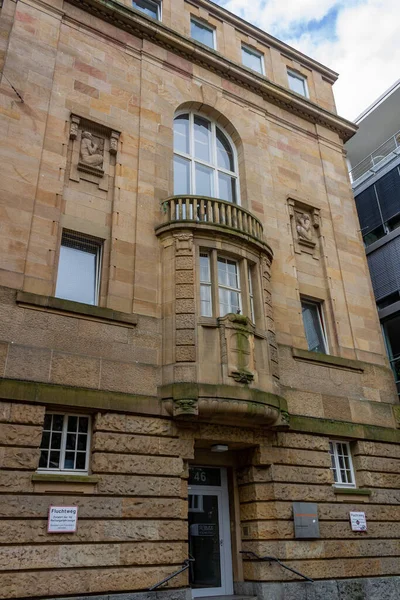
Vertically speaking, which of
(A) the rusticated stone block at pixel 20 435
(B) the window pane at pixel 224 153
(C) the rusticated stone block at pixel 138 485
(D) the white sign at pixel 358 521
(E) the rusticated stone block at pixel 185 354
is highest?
(B) the window pane at pixel 224 153

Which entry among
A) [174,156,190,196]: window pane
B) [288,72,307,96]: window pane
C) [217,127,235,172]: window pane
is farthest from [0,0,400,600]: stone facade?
[288,72,307,96]: window pane

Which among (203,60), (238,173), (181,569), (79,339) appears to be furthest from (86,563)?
(203,60)

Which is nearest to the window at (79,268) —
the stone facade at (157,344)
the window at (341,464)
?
the stone facade at (157,344)

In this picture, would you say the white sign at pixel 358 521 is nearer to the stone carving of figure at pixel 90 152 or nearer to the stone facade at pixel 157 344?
the stone facade at pixel 157 344

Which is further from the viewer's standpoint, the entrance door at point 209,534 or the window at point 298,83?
the window at point 298,83

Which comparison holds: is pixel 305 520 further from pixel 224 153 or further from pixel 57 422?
pixel 224 153

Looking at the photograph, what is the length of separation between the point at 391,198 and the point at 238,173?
786 centimetres

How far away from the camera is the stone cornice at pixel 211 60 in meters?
15.8

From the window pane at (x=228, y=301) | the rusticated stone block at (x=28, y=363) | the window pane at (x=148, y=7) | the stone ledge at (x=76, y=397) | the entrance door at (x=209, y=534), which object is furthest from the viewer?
the window pane at (x=148, y=7)

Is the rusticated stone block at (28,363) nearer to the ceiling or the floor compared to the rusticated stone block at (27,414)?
nearer to the ceiling

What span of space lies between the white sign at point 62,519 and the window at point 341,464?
7298 millimetres

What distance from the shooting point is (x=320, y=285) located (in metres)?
16.6

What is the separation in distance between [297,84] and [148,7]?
6.70 m

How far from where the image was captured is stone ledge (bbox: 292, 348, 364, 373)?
571 inches
